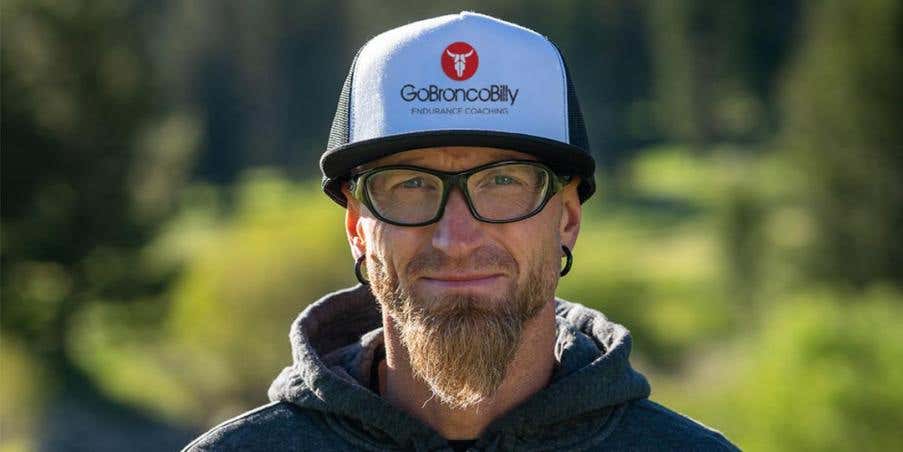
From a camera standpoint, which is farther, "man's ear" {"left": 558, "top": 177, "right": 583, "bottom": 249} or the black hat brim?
"man's ear" {"left": 558, "top": 177, "right": 583, "bottom": 249}

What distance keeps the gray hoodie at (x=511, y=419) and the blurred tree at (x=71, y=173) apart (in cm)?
2795

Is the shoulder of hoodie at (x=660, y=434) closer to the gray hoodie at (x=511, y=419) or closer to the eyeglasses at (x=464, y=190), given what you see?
the gray hoodie at (x=511, y=419)

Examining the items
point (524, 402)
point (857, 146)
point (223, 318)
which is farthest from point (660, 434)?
point (857, 146)

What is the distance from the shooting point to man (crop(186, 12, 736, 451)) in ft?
10.8

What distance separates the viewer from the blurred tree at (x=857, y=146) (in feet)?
121

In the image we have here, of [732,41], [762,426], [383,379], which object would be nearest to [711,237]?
[732,41]

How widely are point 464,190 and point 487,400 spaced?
52cm

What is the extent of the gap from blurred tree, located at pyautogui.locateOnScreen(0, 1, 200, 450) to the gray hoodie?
27.9 m

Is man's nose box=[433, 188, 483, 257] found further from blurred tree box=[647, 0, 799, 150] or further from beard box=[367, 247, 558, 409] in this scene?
blurred tree box=[647, 0, 799, 150]

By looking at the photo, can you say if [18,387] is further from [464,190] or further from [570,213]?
[464,190]

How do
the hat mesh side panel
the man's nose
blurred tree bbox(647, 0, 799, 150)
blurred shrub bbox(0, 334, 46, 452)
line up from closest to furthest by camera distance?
1. the man's nose
2. the hat mesh side panel
3. blurred shrub bbox(0, 334, 46, 452)
4. blurred tree bbox(647, 0, 799, 150)

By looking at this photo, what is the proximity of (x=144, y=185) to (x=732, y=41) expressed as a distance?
31.7 meters

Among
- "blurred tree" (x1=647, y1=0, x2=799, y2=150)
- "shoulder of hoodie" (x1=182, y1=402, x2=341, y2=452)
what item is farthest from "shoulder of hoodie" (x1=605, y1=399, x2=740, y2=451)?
"blurred tree" (x1=647, y1=0, x2=799, y2=150)

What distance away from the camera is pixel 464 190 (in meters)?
3.29
